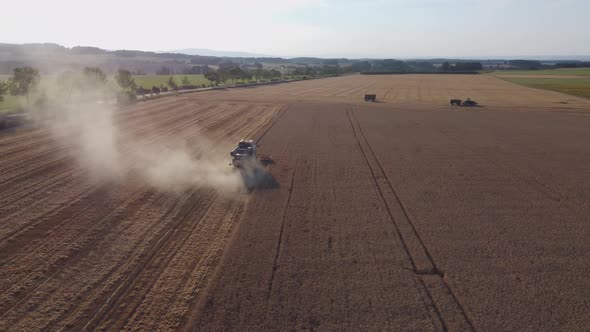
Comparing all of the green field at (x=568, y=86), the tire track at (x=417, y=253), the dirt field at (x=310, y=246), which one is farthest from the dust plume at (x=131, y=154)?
the green field at (x=568, y=86)

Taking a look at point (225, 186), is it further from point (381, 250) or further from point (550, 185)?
point (550, 185)

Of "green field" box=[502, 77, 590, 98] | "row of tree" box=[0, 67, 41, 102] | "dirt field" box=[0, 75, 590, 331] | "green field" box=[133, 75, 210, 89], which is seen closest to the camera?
"dirt field" box=[0, 75, 590, 331]

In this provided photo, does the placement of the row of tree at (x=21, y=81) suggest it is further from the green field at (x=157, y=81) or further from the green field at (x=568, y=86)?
the green field at (x=568, y=86)

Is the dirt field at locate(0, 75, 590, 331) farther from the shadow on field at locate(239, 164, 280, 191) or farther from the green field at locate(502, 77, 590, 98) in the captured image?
the green field at locate(502, 77, 590, 98)

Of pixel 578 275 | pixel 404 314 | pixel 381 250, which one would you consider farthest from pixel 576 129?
pixel 404 314

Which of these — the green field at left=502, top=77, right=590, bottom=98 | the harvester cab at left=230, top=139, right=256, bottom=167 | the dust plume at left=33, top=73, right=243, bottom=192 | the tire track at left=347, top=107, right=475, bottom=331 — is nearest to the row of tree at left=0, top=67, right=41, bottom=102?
the dust plume at left=33, top=73, right=243, bottom=192
